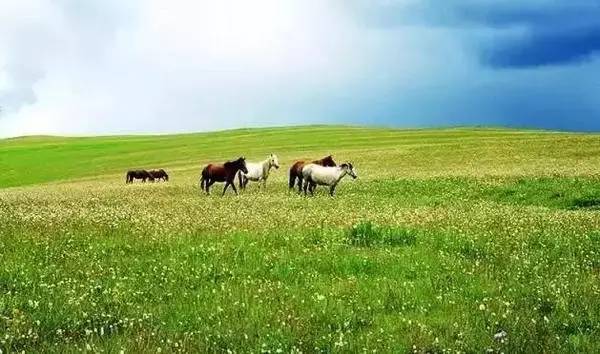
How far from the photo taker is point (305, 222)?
66.7ft

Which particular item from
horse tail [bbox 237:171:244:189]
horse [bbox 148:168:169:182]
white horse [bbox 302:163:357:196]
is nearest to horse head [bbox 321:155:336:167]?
white horse [bbox 302:163:357:196]

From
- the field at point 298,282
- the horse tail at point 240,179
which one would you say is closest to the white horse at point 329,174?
the horse tail at point 240,179

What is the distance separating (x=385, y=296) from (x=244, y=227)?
8.88 m

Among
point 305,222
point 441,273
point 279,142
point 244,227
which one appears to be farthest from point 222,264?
point 279,142

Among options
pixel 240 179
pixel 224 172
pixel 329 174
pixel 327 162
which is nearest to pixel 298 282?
pixel 329 174

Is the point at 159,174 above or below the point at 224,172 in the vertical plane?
below

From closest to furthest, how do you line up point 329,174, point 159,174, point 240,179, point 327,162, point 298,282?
point 298,282 < point 329,174 < point 327,162 < point 240,179 < point 159,174

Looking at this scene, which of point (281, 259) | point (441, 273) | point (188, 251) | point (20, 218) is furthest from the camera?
point (20, 218)

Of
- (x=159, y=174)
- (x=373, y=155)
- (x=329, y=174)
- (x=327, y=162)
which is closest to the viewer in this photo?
(x=329, y=174)

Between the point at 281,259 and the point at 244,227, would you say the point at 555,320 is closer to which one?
the point at 281,259

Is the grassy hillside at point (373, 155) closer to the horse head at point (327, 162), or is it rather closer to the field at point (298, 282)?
the horse head at point (327, 162)

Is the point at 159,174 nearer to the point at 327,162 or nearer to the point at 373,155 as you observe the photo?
the point at 373,155

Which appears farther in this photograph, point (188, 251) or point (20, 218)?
point (20, 218)

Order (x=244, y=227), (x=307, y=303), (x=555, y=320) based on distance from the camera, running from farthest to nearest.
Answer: (x=244, y=227) → (x=307, y=303) → (x=555, y=320)
